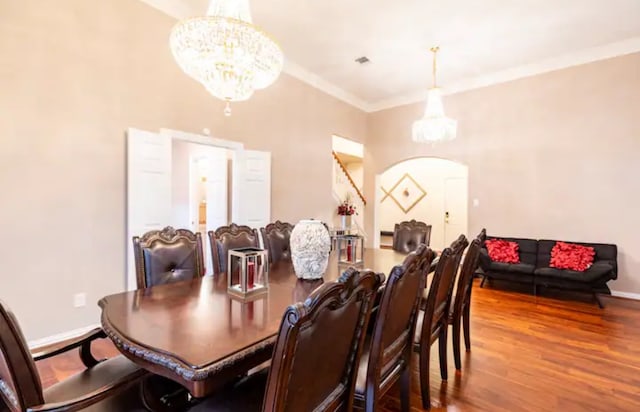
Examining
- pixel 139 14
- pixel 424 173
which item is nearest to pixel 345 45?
pixel 139 14

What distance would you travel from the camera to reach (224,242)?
264 cm

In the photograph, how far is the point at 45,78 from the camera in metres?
2.81

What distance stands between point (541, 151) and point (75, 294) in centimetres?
653

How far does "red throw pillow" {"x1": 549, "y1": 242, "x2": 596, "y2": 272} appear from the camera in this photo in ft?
14.3

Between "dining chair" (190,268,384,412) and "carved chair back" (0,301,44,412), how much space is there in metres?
0.53

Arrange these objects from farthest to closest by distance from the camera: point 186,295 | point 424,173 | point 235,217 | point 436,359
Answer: point 424,173 < point 235,217 < point 436,359 < point 186,295

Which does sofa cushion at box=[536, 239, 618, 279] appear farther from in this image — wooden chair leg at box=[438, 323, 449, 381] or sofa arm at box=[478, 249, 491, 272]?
wooden chair leg at box=[438, 323, 449, 381]

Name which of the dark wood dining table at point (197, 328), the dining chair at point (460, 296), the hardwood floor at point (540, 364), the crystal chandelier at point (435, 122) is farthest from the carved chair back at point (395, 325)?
the crystal chandelier at point (435, 122)

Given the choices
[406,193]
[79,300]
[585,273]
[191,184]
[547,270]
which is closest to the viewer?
[79,300]

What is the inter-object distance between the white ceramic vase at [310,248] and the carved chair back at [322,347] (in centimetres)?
89

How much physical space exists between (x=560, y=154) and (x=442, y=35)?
2.70m

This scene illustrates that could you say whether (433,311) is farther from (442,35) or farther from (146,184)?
(442,35)

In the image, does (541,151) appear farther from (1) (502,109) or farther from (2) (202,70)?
(2) (202,70)

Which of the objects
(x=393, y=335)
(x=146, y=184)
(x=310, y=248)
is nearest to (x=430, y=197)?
(x=146, y=184)
